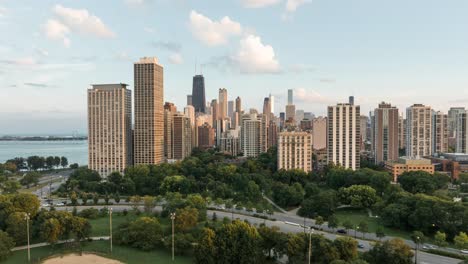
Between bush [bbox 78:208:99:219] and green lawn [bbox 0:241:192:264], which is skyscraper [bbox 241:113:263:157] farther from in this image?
green lawn [bbox 0:241:192:264]

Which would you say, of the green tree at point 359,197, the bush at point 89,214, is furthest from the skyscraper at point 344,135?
the bush at point 89,214

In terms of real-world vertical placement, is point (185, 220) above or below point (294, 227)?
above

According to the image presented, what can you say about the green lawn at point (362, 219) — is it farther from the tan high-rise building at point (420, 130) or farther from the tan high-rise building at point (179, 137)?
the tan high-rise building at point (179, 137)

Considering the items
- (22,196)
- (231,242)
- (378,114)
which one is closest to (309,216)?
(231,242)

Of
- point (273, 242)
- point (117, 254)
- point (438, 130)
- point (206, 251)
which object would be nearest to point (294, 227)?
point (273, 242)

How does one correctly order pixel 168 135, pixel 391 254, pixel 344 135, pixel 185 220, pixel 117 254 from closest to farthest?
1. pixel 391 254
2. pixel 117 254
3. pixel 185 220
4. pixel 344 135
5. pixel 168 135

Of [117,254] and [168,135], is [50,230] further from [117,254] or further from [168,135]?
[168,135]

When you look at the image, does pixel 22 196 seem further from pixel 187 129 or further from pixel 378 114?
pixel 378 114
